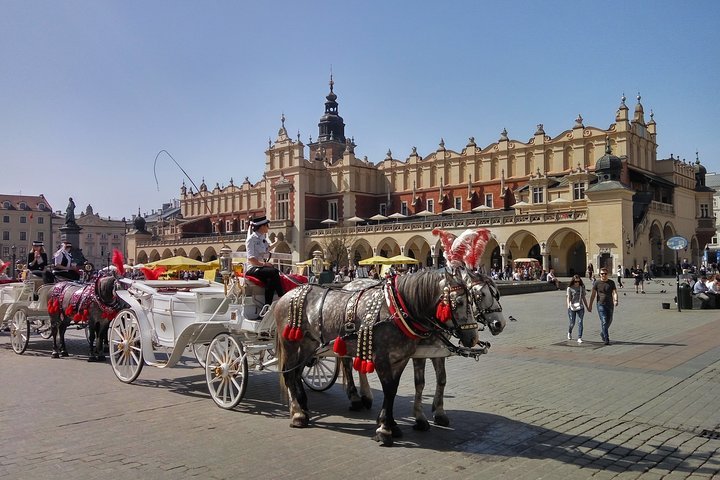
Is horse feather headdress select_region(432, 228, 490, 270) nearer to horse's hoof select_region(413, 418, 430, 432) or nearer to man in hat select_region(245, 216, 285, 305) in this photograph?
horse's hoof select_region(413, 418, 430, 432)

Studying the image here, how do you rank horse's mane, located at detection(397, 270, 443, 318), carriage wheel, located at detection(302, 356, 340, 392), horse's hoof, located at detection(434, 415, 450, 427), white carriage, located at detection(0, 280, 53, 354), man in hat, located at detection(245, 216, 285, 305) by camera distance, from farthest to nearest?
white carriage, located at detection(0, 280, 53, 354) < carriage wheel, located at detection(302, 356, 340, 392) < man in hat, located at detection(245, 216, 285, 305) < horse's hoof, located at detection(434, 415, 450, 427) < horse's mane, located at detection(397, 270, 443, 318)

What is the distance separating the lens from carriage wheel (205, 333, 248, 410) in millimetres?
6879

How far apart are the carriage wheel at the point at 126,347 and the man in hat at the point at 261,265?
2216mm

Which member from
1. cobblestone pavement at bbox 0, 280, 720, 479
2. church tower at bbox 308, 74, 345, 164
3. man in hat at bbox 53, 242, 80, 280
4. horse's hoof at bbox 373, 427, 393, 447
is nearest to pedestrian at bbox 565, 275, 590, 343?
cobblestone pavement at bbox 0, 280, 720, 479

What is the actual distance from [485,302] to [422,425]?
1564mm

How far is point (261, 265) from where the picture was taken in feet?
24.5

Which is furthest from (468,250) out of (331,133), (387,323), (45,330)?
(331,133)

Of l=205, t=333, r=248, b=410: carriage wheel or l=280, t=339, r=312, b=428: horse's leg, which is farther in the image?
l=205, t=333, r=248, b=410: carriage wheel

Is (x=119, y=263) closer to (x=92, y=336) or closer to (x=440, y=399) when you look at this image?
(x=92, y=336)

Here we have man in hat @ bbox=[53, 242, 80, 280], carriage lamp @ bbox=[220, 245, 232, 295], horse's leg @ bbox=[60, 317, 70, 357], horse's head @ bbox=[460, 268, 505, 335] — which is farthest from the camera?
man in hat @ bbox=[53, 242, 80, 280]

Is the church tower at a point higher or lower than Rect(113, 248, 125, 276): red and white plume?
higher

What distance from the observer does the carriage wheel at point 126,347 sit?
28.1ft

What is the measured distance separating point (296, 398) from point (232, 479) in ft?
6.16

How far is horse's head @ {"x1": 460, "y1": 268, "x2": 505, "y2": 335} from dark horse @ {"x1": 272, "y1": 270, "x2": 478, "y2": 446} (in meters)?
0.07
